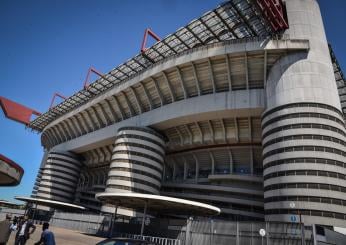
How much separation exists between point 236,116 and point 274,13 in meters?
15.4

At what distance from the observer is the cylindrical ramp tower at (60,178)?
6400 centimetres

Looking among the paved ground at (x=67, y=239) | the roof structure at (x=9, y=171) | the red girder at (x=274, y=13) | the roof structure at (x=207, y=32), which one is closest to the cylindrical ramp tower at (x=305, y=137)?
the red girder at (x=274, y=13)

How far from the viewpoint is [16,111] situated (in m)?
84.2

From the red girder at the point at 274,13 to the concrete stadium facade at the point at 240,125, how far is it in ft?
4.51

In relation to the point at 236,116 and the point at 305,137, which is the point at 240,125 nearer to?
the point at 236,116

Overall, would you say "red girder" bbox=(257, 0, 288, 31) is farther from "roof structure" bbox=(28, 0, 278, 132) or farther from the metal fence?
the metal fence

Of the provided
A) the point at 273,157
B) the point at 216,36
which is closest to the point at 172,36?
the point at 216,36

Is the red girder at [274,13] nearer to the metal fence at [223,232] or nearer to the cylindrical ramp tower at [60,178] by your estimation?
the metal fence at [223,232]

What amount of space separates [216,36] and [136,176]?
26072 millimetres

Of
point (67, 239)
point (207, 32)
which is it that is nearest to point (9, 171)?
point (67, 239)

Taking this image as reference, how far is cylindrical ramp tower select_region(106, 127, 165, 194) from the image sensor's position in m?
43.8

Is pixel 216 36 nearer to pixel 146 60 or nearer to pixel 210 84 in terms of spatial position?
pixel 210 84

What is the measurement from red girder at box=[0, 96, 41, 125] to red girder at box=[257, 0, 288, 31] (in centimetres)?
7583

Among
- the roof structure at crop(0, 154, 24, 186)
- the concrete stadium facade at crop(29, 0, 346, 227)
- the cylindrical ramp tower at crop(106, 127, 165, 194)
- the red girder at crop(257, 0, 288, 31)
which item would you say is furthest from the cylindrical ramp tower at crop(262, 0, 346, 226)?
the roof structure at crop(0, 154, 24, 186)
